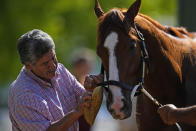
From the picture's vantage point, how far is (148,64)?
4.10 meters

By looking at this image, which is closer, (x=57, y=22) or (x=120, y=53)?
(x=120, y=53)

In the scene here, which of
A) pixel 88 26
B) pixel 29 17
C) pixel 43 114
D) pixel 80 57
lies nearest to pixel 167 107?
pixel 43 114

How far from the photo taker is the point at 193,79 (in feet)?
14.3

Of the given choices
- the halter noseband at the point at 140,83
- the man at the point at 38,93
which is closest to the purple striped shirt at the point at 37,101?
the man at the point at 38,93

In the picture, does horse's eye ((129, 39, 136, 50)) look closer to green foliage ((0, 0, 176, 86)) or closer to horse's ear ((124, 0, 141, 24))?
horse's ear ((124, 0, 141, 24))

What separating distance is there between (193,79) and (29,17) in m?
8.62

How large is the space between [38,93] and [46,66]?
23 cm

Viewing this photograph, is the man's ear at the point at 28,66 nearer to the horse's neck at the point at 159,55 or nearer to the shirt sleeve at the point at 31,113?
the shirt sleeve at the point at 31,113

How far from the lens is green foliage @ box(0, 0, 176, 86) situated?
41.0 feet

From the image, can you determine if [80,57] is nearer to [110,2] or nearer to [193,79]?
[193,79]

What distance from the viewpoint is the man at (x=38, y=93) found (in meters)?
3.96

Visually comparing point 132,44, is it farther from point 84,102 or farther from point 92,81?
point 84,102

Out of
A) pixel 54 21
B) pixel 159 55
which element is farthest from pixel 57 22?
pixel 159 55

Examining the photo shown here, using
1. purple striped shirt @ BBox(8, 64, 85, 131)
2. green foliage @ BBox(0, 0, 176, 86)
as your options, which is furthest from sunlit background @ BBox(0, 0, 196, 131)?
purple striped shirt @ BBox(8, 64, 85, 131)
